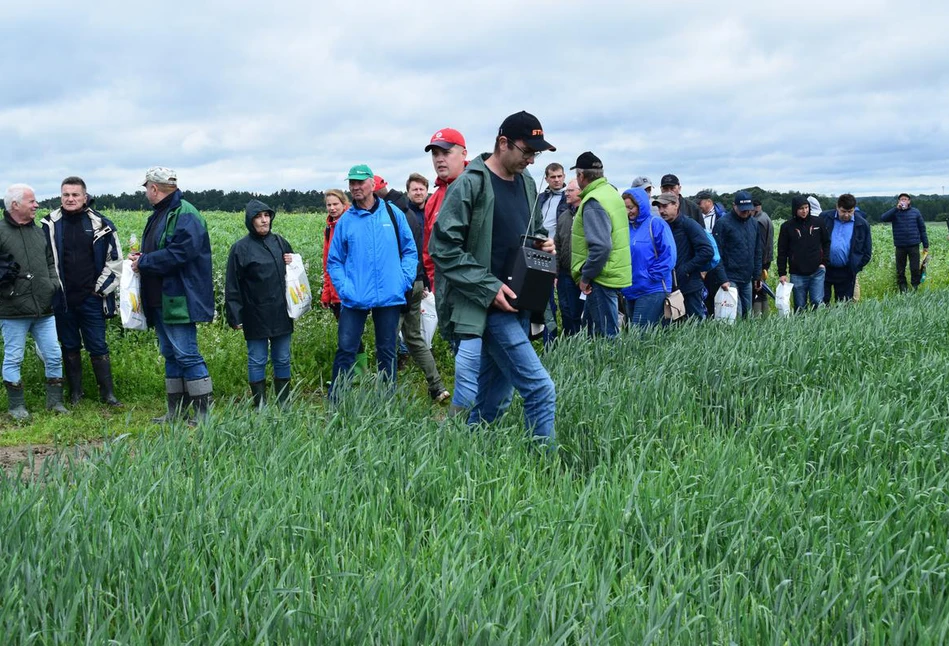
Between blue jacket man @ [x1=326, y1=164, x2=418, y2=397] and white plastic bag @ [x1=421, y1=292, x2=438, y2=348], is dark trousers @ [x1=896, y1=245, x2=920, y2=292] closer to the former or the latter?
white plastic bag @ [x1=421, y1=292, x2=438, y2=348]

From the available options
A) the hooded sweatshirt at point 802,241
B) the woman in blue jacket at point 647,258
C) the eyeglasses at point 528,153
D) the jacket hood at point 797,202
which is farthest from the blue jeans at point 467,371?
the jacket hood at point 797,202

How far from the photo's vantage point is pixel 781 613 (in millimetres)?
2656

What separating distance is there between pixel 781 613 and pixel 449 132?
4.45 metres

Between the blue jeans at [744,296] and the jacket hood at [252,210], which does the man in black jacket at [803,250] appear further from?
the jacket hood at [252,210]

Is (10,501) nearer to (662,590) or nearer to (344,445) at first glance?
(344,445)

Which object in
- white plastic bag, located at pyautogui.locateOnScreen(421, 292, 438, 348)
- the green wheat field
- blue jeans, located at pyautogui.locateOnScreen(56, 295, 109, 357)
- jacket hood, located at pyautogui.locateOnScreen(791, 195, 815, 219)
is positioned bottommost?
the green wheat field

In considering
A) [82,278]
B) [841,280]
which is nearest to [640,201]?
[82,278]

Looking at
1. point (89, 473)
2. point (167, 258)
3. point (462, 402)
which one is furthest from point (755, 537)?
point (167, 258)

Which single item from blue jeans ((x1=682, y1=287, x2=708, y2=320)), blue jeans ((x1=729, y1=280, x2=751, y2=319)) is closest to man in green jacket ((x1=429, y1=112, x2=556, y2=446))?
blue jeans ((x1=682, y1=287, x2=708, y2=320))

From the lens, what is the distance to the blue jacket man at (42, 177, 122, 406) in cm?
766

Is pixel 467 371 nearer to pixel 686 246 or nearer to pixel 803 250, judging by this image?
pixel 686 246

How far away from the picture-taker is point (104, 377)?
7.95 meters

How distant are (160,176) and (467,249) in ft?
10.6

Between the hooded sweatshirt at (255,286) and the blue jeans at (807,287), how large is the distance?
7.54m
